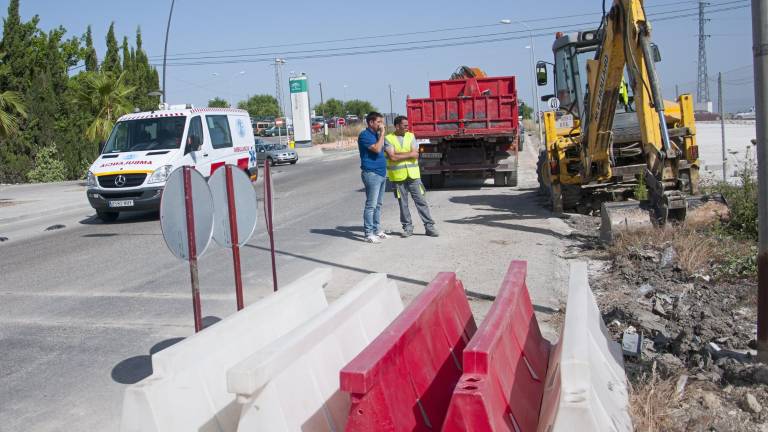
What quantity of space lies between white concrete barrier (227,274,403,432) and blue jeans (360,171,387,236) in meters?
6.24

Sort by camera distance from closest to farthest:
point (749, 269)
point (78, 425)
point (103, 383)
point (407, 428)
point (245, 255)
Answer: point (407, 428)
point (78, 425)
point (103, 383)
point (749, 269)
point (245, 255)

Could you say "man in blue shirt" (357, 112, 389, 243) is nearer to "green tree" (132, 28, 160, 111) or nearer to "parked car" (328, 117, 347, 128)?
"green tree" (132, 28, 160, 111)

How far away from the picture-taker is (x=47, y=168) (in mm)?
30312

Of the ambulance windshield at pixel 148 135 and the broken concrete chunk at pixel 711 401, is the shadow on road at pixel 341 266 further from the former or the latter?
the ambulance windshield at pixel 148 135

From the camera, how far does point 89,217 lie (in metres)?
16.9

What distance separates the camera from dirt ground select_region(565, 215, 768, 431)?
4.06m

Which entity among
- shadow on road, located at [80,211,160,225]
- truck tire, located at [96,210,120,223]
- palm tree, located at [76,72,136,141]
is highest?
palm tree, located at [76,72,136,141]

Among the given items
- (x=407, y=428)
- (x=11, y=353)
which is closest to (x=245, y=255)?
(x=11, y=353)

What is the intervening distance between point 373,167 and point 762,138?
6.88 meters

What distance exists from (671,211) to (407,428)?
7.15 m

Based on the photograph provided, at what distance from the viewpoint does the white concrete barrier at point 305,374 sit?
336 cm

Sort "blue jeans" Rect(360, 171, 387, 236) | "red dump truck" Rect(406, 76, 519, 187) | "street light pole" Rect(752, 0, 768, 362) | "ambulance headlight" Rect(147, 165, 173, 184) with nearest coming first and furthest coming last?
"street light pole" Rect(752, 0, 768, 362) < "blue jeans" Rect(360, 171, 387, 236) < "ambulance headlight" Rect(147, 165, 173, 184) < "red dump truck" Rect(406, 76, 519, 187)

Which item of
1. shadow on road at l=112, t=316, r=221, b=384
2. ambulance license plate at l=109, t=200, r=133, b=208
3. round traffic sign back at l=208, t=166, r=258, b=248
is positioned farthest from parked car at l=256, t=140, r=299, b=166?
round traffic sign back at l=208, t=166, r=258, b=248

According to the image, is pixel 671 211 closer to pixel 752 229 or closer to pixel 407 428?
pixel 752 229
